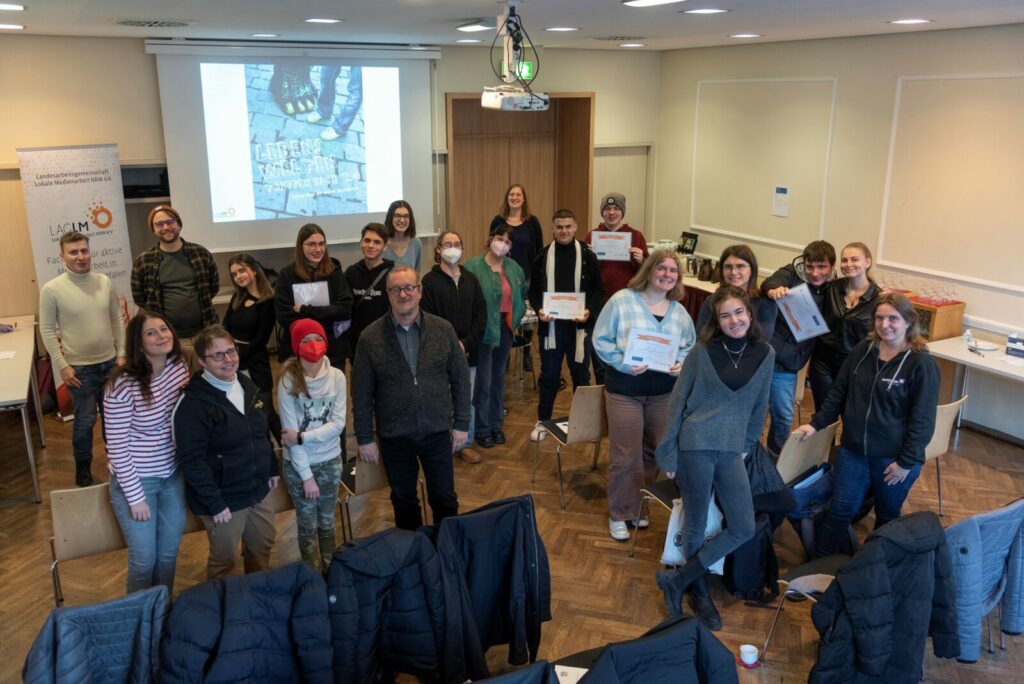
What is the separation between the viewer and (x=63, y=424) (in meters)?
6.52

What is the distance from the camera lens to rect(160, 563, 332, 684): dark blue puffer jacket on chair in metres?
2.75

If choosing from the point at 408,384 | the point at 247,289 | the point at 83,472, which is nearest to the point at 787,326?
the point at 408,384

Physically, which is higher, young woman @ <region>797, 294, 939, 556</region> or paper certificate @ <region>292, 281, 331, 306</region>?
paper certificate @ <region>292, 281, 331, 306</region>

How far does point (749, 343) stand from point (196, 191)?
17.4ft

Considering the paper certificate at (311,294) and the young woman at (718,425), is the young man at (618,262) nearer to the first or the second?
the paper certificate at (311,294)

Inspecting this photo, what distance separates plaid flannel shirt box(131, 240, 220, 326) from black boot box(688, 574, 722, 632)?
11.6 ft

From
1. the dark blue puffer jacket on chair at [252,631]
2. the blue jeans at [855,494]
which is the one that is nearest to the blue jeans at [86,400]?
the dark blue puffer jacket on chair at [252,631]

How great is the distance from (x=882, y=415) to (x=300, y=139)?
18.5ft

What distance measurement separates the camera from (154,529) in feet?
12.0

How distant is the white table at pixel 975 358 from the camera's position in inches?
218

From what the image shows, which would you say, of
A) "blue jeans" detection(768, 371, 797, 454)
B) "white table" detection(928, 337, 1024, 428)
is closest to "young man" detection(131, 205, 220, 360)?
A: "blue jeans" detection(768, 371, 797, 454)

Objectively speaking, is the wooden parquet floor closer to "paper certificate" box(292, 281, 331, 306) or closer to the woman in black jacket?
the woman in black jacket

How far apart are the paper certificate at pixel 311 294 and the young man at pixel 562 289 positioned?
4.85 ft

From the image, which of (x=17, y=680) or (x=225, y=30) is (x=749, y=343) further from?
(x=225, y=30)
